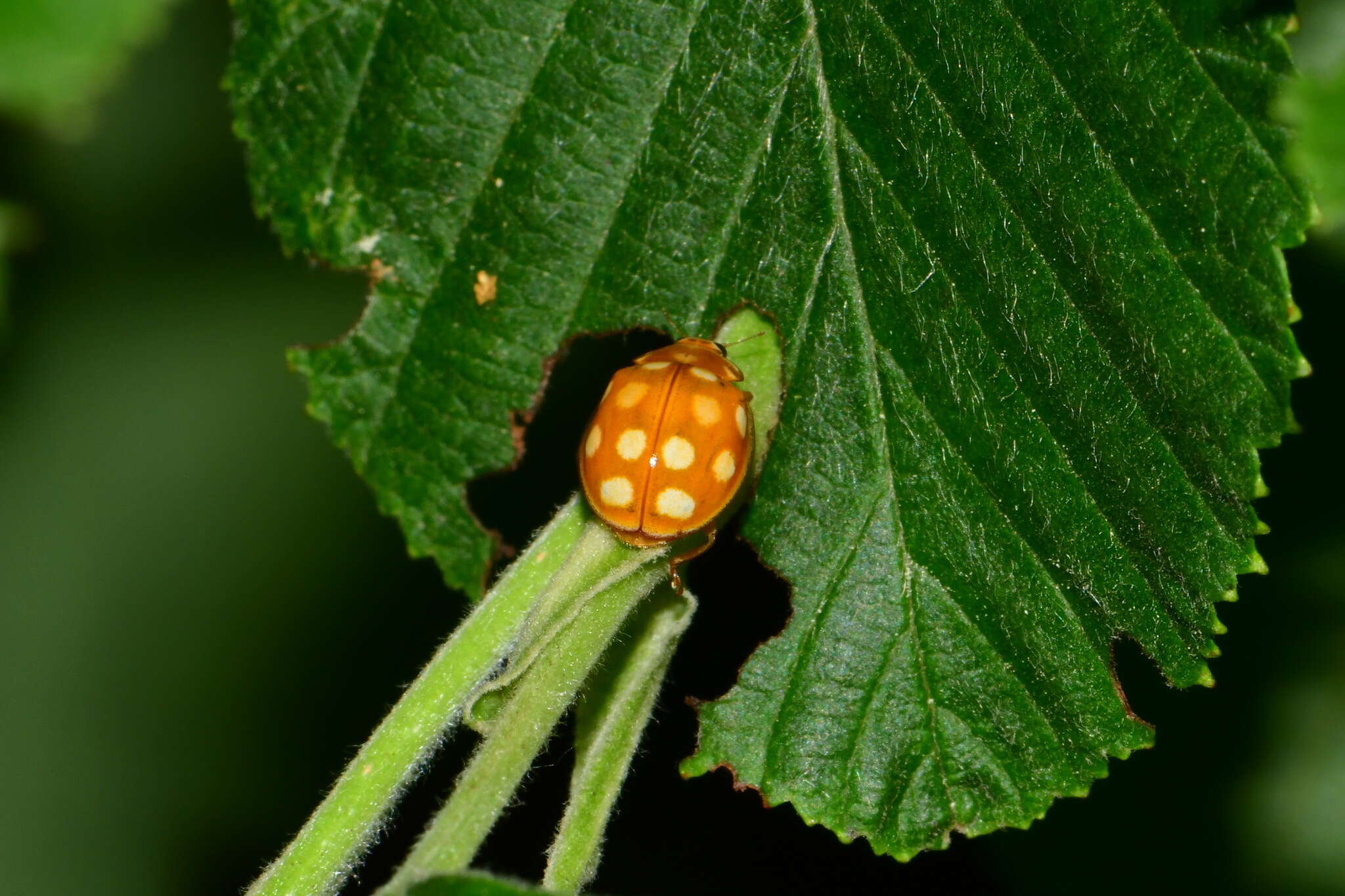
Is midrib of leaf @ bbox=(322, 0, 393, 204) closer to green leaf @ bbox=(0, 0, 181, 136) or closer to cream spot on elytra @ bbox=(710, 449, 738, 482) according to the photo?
cream spot on elytra @ bbox=(710, 449, 738, 482)

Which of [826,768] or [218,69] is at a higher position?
[218,69]

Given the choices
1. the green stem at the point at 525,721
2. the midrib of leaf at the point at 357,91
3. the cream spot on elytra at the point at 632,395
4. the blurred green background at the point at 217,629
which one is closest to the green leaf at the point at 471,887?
the green stem at the point at 525,721

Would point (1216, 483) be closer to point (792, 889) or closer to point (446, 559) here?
point (446, 559)

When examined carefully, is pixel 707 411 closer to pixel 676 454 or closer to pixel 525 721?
pixel 676 454

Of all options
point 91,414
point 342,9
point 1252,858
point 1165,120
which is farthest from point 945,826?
point 91,414

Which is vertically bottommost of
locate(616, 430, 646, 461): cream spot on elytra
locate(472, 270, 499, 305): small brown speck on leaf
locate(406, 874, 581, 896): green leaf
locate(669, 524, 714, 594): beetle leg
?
locate(406, 874, 581, 896): green leaf

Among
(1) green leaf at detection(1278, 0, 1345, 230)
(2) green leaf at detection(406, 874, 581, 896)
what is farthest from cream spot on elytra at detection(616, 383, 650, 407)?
(1) green leaf at detection(1278, 0, 1345, 230)

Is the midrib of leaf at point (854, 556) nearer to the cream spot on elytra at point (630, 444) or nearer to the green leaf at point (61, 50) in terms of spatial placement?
the cream spot on elytra at point (630, 444)
